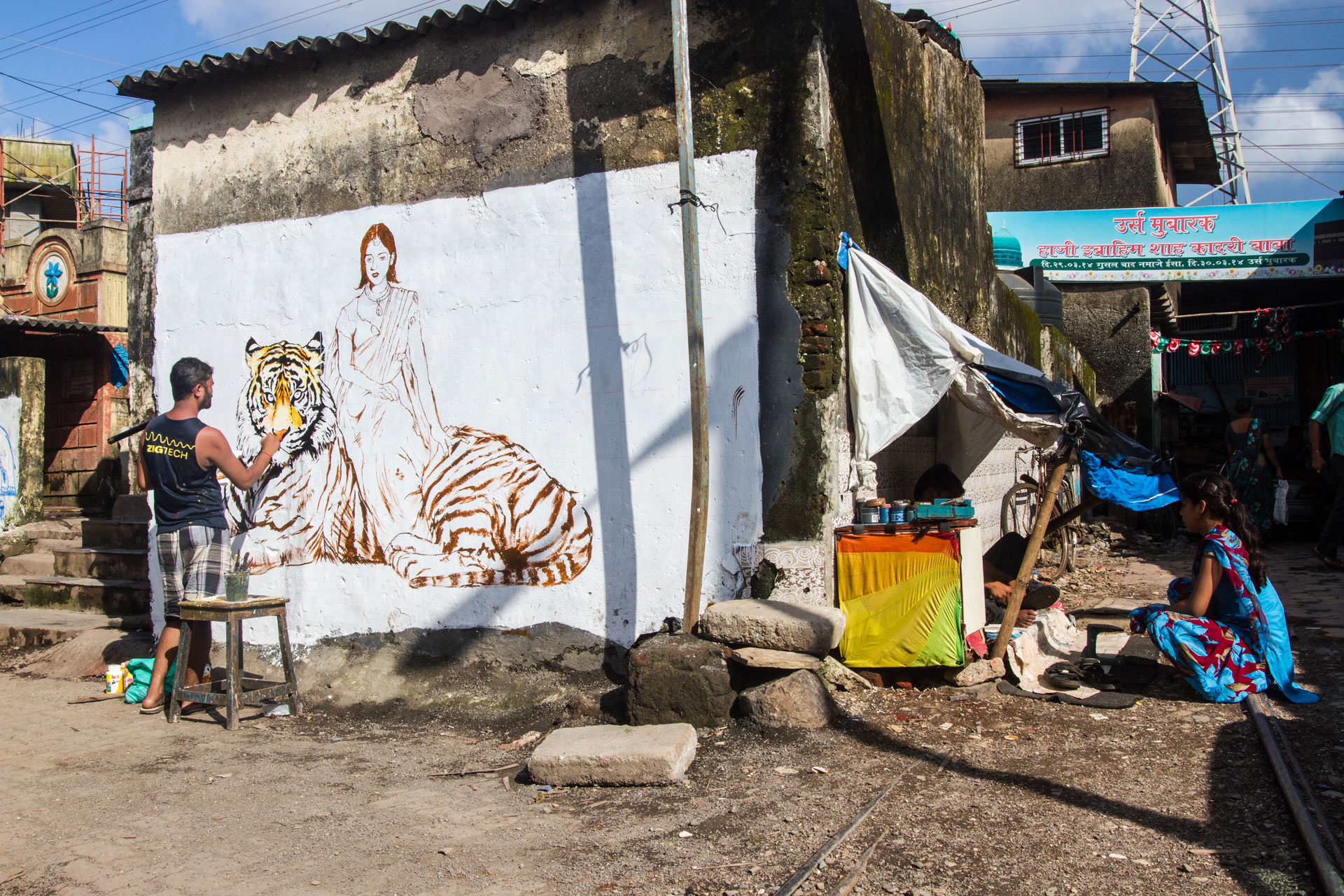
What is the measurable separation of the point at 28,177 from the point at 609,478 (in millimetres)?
27839

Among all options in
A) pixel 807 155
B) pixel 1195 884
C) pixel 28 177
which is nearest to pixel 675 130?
pixel 807 155

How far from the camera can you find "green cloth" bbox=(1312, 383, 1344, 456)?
9.49m

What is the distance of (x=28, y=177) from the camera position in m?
26.2

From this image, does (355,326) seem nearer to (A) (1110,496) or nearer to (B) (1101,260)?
(A) (1110,496)

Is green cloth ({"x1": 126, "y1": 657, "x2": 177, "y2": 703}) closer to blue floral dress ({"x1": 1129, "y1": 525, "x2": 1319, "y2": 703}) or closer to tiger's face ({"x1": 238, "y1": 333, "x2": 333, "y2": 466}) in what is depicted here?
tiger's face ({"x1": 238, "y1": 333, "x2": 333, "y2": 466})

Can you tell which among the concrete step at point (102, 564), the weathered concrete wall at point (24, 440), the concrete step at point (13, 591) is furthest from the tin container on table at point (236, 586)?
the weathered concrete wall at point (24, 440)

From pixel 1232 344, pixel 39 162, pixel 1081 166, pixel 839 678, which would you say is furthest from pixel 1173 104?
pixel 39 162

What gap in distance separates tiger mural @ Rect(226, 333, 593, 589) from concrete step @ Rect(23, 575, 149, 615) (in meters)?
2.57

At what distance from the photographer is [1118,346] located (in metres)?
16.5

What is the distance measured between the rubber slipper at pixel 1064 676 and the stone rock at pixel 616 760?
7.67ft

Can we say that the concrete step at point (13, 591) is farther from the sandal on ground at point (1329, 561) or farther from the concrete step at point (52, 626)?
the sandal on ground at point (1329, 561)

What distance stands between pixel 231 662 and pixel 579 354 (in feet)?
8.86

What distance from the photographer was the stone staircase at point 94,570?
8859 mm

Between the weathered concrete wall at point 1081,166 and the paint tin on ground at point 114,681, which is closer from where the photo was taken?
the paint tin on ground at point 114,681
